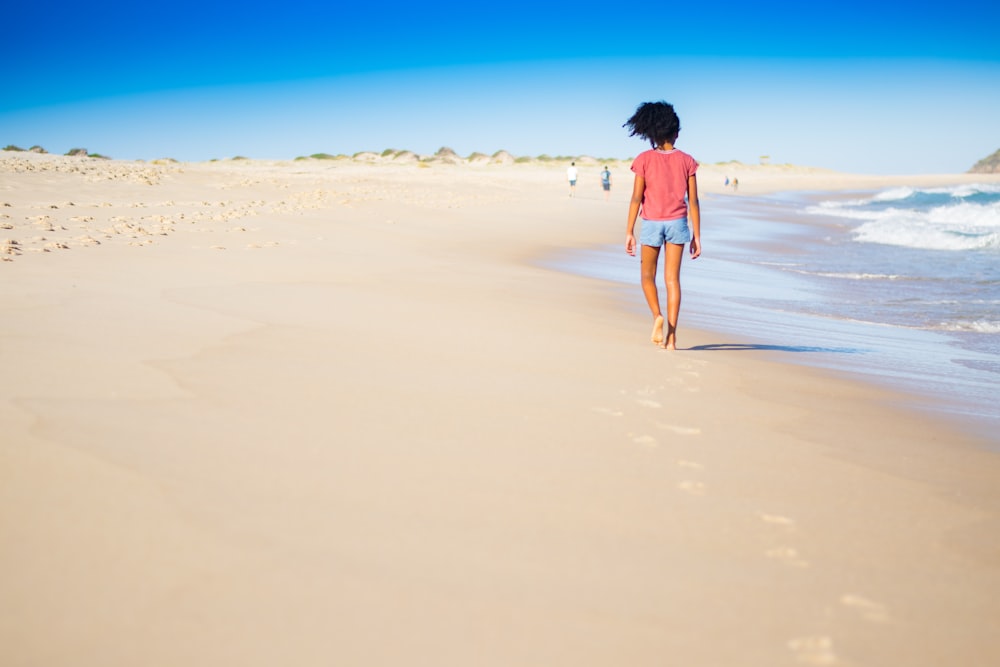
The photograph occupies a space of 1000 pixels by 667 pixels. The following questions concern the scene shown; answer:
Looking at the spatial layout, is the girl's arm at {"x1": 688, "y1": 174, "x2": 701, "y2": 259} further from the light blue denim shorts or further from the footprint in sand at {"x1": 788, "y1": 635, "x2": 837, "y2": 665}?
the footprint in sand at {"x1": 788, "y1": 635, "x2": 837, "y2": 665}

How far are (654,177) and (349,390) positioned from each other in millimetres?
2925

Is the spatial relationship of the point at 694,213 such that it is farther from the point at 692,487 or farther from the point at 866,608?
the point at 866,608

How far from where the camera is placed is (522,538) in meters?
1.98

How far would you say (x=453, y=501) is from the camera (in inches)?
85.5

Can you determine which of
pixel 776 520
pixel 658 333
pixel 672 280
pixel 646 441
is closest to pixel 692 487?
pixel 776 520

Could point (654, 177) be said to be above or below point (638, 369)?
above

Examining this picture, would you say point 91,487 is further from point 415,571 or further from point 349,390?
point 349,390

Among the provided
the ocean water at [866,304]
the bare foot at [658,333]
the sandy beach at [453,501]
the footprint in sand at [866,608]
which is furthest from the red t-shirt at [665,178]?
the footprint in sand at [866,608]

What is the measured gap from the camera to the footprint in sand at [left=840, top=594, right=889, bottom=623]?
5.71 ft

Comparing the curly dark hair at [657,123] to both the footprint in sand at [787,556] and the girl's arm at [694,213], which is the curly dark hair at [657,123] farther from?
the footprint in sand at [787,556]

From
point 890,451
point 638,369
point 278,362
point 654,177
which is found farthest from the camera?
point 654,177

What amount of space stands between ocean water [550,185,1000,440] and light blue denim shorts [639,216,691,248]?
0.73 m

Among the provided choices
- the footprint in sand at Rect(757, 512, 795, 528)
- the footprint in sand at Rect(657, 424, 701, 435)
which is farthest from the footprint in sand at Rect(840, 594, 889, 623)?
the footprint in sand at Rect(657, 424, 701, 435)

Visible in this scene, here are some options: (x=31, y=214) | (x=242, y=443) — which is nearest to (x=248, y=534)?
(x=242, y=443)
